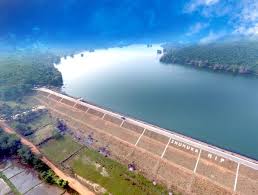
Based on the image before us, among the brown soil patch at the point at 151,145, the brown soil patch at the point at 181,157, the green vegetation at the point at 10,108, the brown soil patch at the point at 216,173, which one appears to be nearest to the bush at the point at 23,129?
the green vegetation at the point at 10,108

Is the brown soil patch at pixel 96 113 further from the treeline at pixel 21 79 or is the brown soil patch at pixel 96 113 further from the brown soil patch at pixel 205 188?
the treeline at pixel 21 79

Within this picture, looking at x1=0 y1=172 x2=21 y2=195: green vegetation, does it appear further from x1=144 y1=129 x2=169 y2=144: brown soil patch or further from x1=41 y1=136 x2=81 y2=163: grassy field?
x1=144 y1=129 x2=169 y2=144: brown soil patch

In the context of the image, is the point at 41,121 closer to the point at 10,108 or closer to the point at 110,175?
the point at 10,108

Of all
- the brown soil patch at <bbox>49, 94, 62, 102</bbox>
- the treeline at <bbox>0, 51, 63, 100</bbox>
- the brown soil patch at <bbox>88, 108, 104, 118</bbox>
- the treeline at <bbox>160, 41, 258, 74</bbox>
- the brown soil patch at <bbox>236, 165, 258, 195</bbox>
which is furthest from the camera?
the treeline at <bbox>160, 41, 258, 74</bbox>

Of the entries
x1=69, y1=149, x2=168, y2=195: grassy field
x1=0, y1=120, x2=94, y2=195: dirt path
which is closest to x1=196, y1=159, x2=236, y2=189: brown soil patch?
x1=69, y1=149, x2=168, y2=195: grassy field

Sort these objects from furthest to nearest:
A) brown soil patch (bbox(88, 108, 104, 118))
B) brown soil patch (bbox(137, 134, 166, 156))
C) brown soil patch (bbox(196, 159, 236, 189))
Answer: brown soil patch (bbox(88, 108, 104, 118))
brown soil patch (bbox(137, 134, 166, 156))
brown soil patch (bbox(196, 159, 236, 189))

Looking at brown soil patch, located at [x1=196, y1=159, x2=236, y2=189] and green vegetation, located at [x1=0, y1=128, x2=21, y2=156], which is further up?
green vegetation, located at [x1=0, y1=128, x2=21, y2=156]

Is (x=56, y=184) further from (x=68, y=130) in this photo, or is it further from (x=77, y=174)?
(x=68, y=130)
